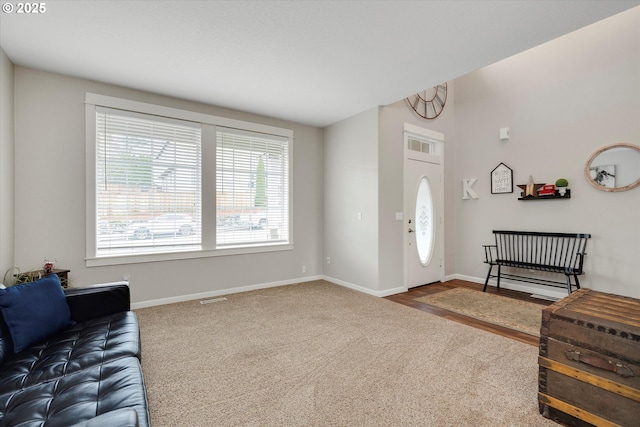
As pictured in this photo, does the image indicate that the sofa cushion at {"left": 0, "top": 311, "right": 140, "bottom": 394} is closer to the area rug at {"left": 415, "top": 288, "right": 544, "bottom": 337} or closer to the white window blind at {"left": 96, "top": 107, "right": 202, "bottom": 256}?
the white window blind at {"left": 96, "top": 107, "right": 202, "bottom": 256}

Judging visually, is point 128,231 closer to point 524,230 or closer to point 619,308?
point 619,308

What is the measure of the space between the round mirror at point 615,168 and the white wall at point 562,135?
0.29 feet

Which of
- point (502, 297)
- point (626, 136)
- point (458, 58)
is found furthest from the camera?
point (502, 297)

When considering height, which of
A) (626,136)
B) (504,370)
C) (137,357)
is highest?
(626,136)

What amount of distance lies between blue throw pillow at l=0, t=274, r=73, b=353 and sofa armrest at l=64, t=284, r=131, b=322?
9cm

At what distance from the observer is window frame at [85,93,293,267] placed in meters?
3.38

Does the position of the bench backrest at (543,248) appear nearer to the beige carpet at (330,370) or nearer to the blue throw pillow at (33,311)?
the beige carpet at (330,370)

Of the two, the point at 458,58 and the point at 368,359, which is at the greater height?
the point at 458,58

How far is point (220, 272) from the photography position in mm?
4250

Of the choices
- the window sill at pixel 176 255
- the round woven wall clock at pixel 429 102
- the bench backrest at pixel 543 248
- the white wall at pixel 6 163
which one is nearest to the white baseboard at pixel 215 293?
the window sill at pixel 176 255

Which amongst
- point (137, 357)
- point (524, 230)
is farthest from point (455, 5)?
point (524, 230)

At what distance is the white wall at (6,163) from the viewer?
8.94 ft

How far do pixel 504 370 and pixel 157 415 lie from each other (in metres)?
2.42

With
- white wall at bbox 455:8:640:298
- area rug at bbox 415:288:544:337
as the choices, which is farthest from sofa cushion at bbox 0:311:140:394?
white wall at bbox 455:8:640:298
